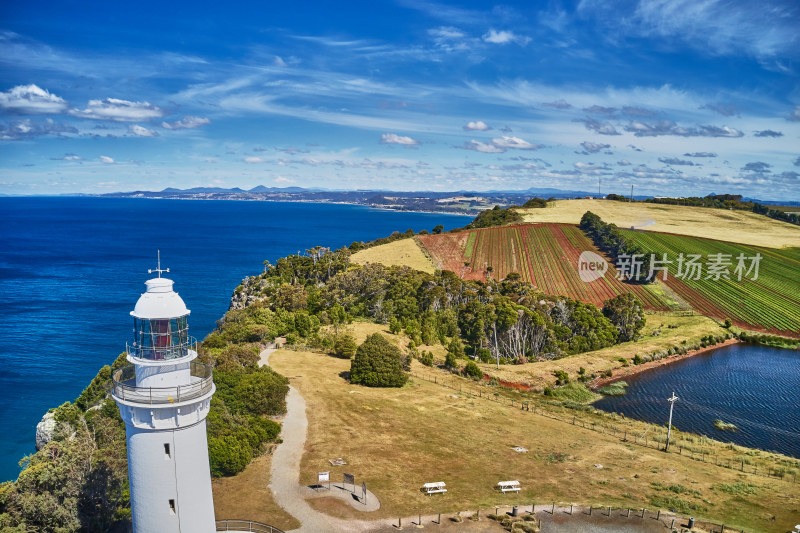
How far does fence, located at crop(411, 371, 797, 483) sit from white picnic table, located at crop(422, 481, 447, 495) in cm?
1559

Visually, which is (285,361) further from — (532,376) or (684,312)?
(684,312)

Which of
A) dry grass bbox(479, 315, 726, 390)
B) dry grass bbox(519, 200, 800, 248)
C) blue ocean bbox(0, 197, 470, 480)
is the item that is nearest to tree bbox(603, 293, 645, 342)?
dry grass bbox(479, 315, 726, 390)

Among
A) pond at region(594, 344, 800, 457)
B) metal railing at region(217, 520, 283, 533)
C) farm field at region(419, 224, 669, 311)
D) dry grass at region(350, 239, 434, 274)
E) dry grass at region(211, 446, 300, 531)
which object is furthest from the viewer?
dry grass at region(350, 239, 434, 274)

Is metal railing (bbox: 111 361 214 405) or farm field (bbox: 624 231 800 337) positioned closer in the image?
metal railing (bbox: 111 361 214 405)

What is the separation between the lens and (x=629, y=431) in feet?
121

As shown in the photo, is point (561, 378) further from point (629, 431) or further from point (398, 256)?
point (398, 256)

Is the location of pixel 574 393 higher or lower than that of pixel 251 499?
lower

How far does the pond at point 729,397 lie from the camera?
1608 inches

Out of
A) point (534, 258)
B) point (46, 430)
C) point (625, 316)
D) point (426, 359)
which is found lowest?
point (46, 430)

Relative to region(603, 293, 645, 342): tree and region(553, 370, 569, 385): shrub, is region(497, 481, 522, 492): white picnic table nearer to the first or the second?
region(553, 370, 569, 385): shrub

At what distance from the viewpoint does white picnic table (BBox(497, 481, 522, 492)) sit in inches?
1020

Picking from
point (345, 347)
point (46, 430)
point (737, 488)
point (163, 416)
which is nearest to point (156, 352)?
point (163, 416)

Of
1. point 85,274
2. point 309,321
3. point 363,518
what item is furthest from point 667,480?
point 85,274

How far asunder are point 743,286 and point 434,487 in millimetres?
80548
